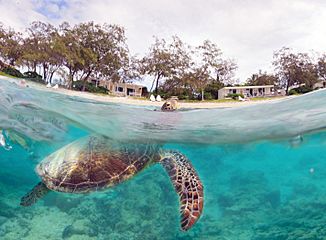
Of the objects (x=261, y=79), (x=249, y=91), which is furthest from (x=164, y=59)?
(x=261, y=79)

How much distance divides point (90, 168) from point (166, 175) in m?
4.98

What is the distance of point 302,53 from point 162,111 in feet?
11.8

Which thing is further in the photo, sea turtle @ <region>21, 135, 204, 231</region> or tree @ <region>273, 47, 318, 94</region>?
tree @ <region>273, 47, 318, 94</region>

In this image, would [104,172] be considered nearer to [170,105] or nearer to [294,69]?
[170,105]

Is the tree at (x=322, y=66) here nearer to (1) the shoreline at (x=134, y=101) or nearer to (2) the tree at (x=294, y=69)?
(2) the tree at (x=294, y=69)

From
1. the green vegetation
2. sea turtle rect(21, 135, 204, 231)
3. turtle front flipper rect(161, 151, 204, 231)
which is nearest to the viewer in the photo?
turtle front flipper rect(161, 151, 204, 231)

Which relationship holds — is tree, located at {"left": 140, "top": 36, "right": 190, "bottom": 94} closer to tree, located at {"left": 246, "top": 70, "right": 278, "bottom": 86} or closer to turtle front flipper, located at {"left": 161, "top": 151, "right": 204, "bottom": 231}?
tree, located at {"left": 246, "top": 70, "right": 278, "bottom": 86}

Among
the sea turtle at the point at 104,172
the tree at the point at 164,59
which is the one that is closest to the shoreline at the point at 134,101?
the tree at the point at 164,59

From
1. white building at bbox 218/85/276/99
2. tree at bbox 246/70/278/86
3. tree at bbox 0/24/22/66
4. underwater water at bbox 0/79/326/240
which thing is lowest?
underwater water at bbox 0/79/326/240

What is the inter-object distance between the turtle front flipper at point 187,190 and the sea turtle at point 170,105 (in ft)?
4.01

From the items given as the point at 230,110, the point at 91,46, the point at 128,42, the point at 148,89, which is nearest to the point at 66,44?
the point at 91,46

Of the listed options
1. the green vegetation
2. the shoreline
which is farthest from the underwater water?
the green vegetation

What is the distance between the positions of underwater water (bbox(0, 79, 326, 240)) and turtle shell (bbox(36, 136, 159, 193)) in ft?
3.30

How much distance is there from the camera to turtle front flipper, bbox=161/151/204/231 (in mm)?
4983
